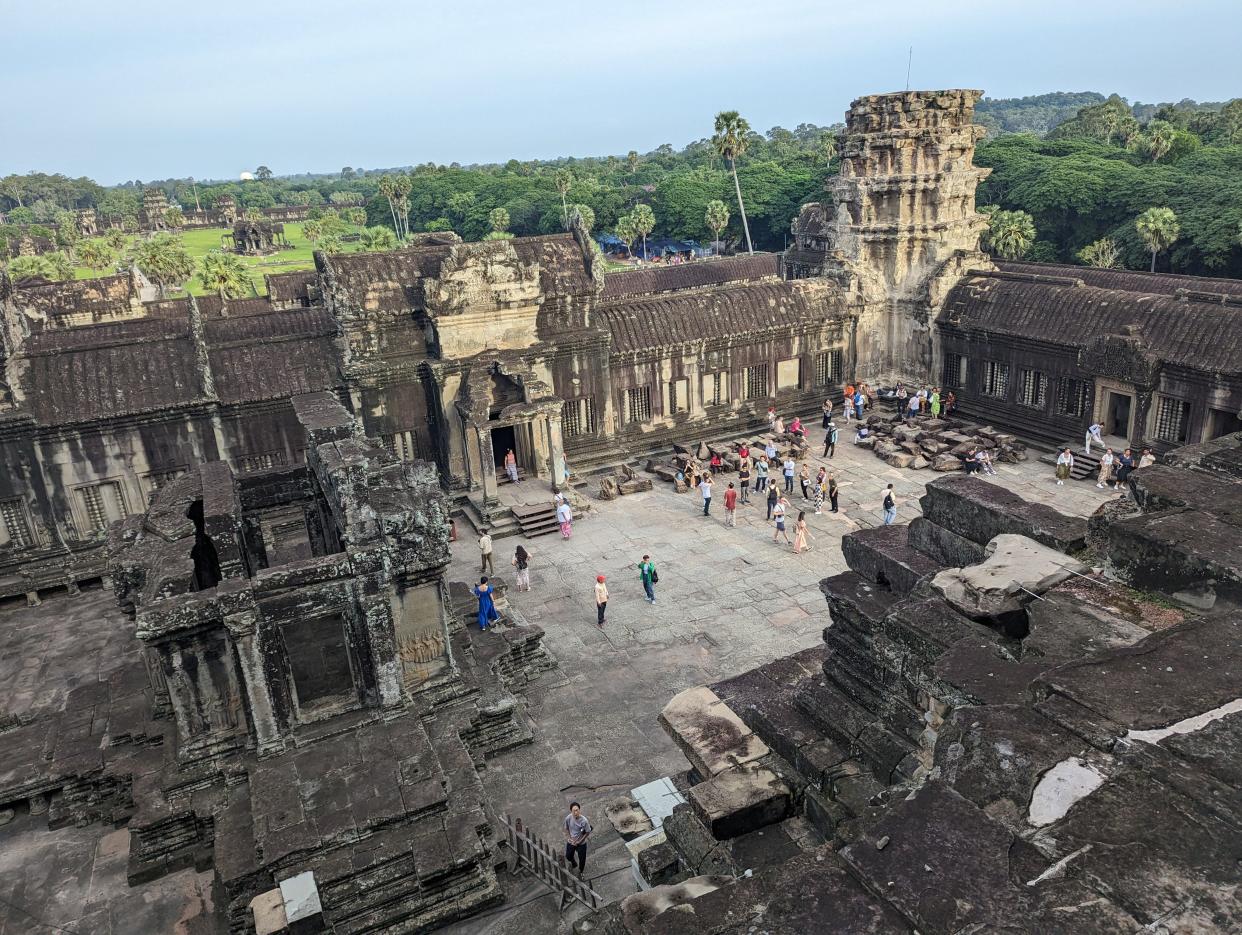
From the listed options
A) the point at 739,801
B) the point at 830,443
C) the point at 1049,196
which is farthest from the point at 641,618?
the point at 1049,196

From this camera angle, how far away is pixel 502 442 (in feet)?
84.5

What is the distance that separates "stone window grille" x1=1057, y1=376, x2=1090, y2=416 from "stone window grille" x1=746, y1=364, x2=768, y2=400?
360 inches

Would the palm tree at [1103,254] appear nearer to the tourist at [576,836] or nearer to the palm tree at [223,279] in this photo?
the tourist at [576,836]

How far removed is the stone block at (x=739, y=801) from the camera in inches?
293

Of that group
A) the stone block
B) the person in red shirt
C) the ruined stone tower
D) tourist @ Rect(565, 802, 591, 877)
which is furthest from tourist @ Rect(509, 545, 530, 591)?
the ruined stone tower

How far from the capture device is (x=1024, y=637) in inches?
262


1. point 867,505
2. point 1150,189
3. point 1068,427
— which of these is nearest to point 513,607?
point 867,505

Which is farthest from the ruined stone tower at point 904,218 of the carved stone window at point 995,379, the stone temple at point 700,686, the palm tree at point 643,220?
the palm tree at point 643,220

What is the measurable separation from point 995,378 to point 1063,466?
5.06 m

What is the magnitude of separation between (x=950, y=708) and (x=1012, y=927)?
2.53 m

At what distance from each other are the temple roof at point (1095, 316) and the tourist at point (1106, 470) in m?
2.95

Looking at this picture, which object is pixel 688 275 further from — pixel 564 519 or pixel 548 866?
pixel 548 866

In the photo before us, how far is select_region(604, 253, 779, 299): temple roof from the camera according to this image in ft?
164

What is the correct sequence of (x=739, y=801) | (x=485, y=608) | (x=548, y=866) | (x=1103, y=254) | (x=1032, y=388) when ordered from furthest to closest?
(x=1103, y=254)
(x=1032, y=388)
(x=485, y=608)
(x=548, y=866)
(x=739, y=801)
